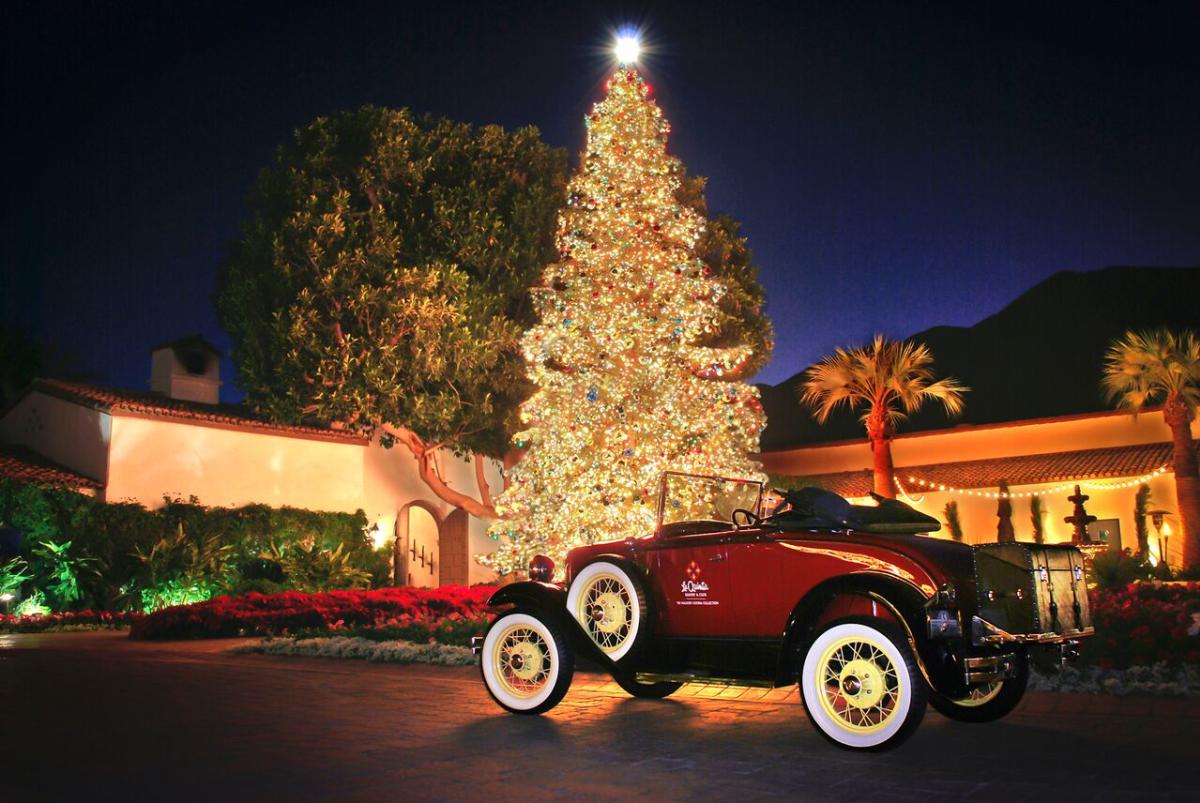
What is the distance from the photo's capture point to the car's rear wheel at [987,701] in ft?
21.3

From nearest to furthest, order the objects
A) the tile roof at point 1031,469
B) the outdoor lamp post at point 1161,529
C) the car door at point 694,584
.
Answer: the car door at point 694,584 → the outdoor lamp post at point 1161,529 → the tile roof at point 1031,469

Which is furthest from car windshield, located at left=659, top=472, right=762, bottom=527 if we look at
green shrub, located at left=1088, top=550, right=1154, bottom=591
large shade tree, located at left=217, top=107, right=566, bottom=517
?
large shade tree, located at left=217, top=107, right=566, bottom=517

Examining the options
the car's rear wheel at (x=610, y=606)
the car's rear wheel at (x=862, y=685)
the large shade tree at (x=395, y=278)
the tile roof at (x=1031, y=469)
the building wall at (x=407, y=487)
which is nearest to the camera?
the car's rear wheel at (x=862, y=685)

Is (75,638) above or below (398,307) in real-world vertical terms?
below

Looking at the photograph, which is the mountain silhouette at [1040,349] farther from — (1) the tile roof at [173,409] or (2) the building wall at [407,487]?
(1) the tile roof at [173,409]

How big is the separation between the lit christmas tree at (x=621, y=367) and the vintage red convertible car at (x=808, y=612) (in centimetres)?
784

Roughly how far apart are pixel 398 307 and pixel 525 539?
7988mm

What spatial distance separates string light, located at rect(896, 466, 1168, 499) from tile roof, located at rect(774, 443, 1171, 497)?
0.12 meters

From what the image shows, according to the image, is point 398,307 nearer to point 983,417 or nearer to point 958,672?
point 958,672

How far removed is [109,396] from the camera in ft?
81.6

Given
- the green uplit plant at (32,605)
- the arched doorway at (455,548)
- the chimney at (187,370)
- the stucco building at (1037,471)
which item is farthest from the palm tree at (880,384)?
the green uplit plant at (32,605)

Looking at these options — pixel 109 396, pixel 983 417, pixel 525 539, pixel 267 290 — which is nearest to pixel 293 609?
pixel 525 539

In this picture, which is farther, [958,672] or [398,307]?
[398,307]

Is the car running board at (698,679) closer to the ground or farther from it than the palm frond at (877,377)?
closer to the ground
